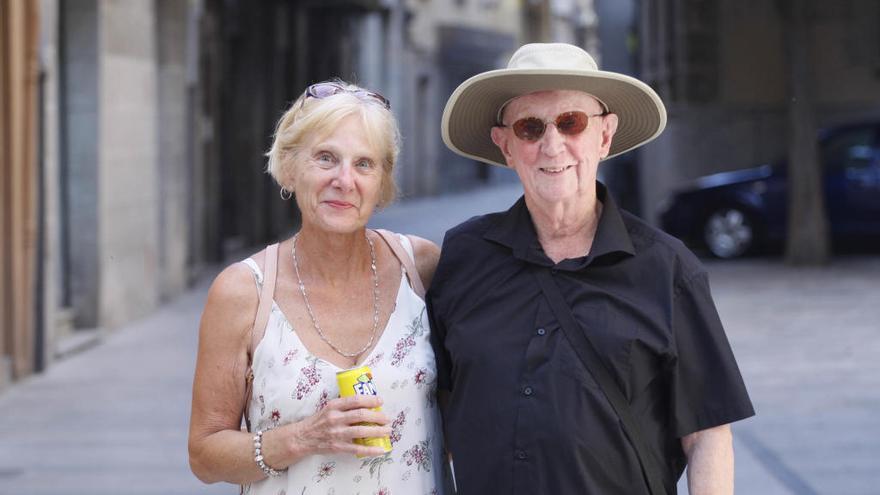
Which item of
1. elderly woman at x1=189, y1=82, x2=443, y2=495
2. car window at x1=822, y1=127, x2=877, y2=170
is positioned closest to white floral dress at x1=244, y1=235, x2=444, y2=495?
elderly woman at x1=189, y1=82, x2=443, y2=495

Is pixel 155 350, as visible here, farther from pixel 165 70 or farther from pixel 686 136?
pixel 686 136

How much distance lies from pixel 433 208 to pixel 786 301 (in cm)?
1595

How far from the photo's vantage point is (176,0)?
46.9 ft

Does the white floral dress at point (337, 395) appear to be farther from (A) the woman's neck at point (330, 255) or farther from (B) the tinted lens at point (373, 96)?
(B) the tinted lens at point (373, 96)

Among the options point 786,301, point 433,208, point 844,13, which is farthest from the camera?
point 433,208

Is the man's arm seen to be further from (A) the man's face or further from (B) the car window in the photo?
(B) the car window

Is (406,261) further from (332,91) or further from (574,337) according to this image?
(574,337)

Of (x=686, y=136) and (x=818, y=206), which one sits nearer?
(x=818, y=206)

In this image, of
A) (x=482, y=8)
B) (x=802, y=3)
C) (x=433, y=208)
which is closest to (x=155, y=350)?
(x=802, y=3)

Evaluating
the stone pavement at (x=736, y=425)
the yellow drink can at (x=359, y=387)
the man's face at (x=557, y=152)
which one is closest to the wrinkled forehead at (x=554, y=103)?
the man's face at (x=557, y=152)

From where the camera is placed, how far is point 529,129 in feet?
9.91

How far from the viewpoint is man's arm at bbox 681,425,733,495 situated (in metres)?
2.90

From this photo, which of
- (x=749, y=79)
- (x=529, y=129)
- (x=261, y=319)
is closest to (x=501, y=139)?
(x=529, y=129)

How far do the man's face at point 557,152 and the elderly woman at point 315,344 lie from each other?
303 mm
